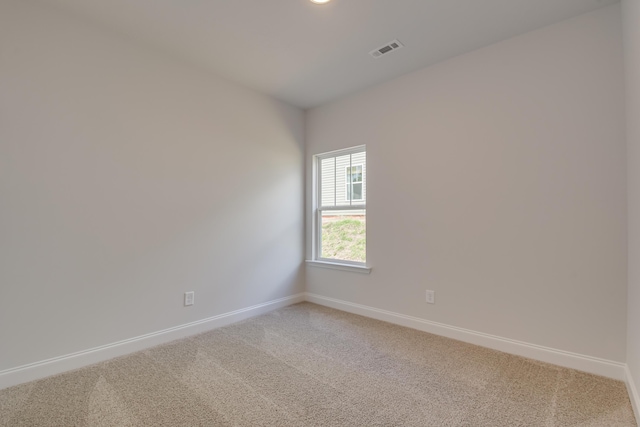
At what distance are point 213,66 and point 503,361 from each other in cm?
361

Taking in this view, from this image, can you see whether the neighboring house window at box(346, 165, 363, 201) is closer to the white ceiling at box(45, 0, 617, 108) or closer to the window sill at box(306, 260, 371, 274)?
the window sill at box(306, 260, 371, 274)

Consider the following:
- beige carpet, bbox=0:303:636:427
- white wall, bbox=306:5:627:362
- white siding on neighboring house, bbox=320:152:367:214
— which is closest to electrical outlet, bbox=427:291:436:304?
white wall, bbox=306:5:627:362

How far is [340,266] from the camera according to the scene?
3514 millimetres

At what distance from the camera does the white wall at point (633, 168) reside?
1.62 metres

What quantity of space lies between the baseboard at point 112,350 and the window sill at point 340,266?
85 cm

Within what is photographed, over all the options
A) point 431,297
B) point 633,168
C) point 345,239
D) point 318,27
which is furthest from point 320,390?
point 318,27

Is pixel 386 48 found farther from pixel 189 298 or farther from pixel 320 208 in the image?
pixel 189 298

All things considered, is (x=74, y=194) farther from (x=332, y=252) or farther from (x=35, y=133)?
(x=332, y=252)

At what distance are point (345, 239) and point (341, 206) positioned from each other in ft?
1.37

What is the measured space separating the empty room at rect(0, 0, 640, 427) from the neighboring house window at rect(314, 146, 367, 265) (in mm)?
286

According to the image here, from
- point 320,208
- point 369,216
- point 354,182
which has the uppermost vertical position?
point 354,182

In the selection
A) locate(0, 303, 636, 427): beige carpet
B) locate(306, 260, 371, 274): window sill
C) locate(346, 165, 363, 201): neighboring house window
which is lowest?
locate(0, 303, 636, 427): beige carpet

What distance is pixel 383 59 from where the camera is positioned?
2717 mm

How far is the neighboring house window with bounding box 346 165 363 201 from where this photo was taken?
11.5ft
